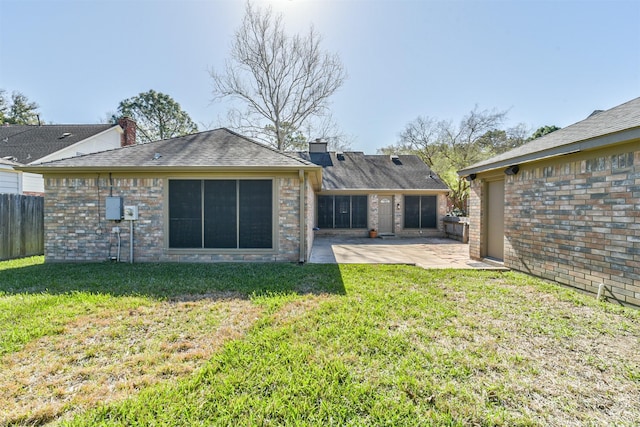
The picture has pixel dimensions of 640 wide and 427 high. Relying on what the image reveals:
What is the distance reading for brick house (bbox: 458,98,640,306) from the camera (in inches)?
159

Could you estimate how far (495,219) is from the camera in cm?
716

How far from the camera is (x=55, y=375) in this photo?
2.49m

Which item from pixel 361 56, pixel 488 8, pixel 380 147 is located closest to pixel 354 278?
pixel 488 8

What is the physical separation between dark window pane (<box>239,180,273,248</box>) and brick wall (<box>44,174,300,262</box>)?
0.27 m

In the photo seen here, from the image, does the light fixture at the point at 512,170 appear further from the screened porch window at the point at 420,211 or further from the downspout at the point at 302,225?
the screened porch window at the point at 420,211

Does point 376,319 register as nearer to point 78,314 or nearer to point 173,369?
point 173,369

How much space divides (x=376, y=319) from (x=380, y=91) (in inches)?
531

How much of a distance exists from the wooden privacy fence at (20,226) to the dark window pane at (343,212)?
416 inches

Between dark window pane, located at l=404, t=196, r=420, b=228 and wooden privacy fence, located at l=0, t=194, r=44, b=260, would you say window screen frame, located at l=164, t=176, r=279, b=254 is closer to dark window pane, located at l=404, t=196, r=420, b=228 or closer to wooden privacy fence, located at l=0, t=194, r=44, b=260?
wooden privacy fence, located at l=0, t=194, r=44, b=260

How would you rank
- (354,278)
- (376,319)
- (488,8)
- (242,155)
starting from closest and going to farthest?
(376,319)
(354,278)
(242,155)
(488,8)

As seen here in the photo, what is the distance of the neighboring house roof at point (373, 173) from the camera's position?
1384cm

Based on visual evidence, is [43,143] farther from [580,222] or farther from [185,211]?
[580,222]

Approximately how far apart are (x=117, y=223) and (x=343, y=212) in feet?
29.9

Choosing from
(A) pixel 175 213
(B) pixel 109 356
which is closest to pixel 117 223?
(A) pixel 175 213
